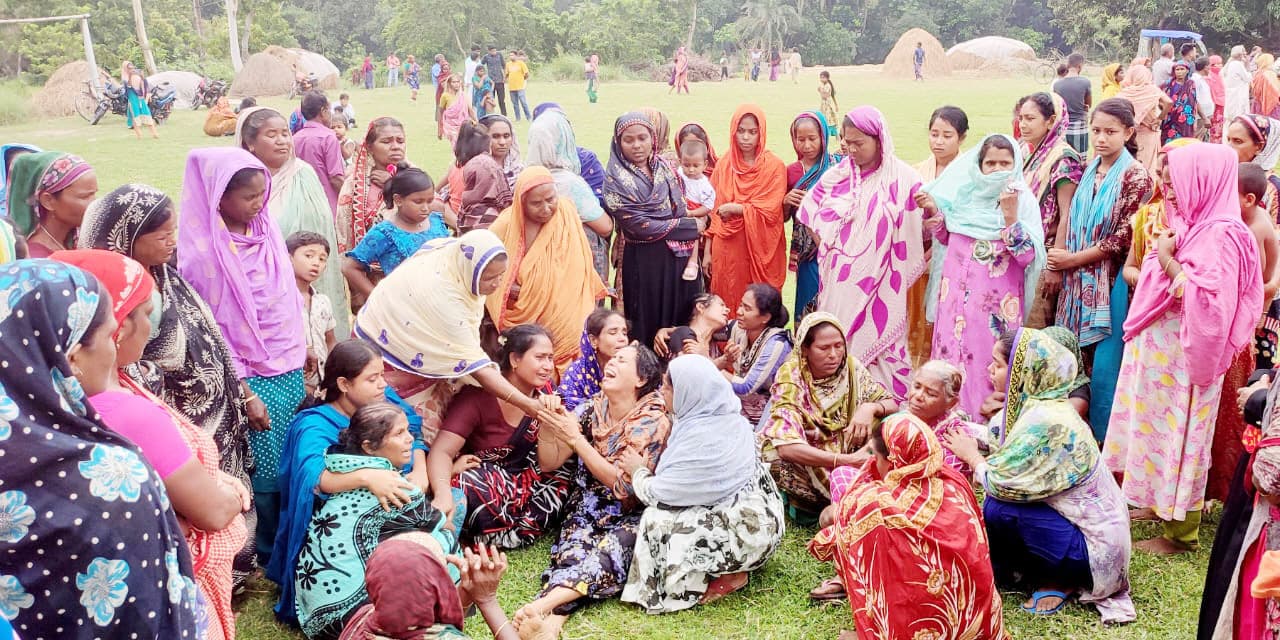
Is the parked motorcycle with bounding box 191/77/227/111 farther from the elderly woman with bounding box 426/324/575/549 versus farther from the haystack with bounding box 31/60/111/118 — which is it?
the elderly woman with bounding box 426/324/575/549

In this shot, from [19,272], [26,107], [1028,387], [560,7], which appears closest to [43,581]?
[19,272]

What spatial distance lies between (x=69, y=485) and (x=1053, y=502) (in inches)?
127

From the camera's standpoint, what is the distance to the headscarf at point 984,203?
4.95m

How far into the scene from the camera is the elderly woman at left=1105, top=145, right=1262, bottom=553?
397 centimetres

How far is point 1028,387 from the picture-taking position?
12.7 ft

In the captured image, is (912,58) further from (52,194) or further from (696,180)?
(52,194)

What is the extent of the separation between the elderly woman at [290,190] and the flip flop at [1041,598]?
3.59 metres

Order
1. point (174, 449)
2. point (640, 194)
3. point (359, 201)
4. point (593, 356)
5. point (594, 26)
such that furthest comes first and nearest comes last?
point (594, 26)
point (359, 201)
point (640, 194)
point (593, 356)
point (174, 449)

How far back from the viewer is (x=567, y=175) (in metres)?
5.73

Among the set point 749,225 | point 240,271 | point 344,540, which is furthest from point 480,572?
point 749,225

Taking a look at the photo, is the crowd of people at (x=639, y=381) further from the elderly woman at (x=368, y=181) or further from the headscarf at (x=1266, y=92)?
the headscarf at (x=1266, y=92)

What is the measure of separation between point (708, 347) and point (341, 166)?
308cm

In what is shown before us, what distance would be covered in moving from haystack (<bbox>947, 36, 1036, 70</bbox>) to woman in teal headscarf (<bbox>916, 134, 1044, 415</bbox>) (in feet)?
118

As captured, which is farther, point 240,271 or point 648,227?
point 648,227
